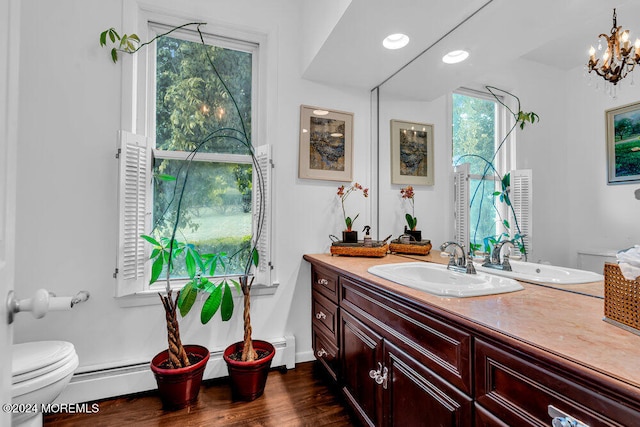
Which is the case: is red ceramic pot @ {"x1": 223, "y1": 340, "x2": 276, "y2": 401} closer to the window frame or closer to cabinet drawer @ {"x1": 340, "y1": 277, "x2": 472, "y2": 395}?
cabinet drawer @ {"x1": 340, "y1": 277, "x2": 472, "y2": 395}

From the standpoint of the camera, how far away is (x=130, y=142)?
1.80 m

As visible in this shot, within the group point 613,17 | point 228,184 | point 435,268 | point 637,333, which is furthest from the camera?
point 228,184

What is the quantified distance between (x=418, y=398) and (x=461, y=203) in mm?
974

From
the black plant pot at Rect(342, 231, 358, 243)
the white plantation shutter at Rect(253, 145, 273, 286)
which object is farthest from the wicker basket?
the white plantation shutter at Rect(253, 145, 273, 286)

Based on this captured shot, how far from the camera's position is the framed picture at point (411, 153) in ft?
6.11

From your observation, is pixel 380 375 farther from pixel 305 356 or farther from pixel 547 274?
pixel 305 356

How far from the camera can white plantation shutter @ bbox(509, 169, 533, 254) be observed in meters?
1.21

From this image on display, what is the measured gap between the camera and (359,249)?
2.06m

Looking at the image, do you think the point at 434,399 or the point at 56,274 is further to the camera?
the point at 56,274

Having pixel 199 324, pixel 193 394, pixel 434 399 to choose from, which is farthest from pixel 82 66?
pixel 434 399

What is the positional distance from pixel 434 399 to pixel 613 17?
1.35 meters

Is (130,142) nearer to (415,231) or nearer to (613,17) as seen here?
(415,231)

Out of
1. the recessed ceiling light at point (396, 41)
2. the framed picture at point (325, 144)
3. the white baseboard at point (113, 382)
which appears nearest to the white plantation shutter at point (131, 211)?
the white baseboard at point (113, 382)

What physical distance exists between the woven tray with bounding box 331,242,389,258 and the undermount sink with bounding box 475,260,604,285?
2.44 ft
